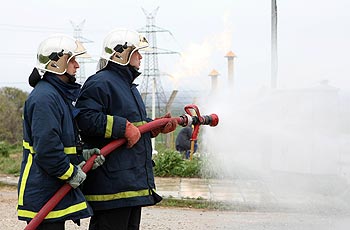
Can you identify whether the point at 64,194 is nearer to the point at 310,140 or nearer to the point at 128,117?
the point at 128,117

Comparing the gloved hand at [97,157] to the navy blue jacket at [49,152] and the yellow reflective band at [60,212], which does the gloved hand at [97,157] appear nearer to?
the navy blue jacket at [49,152]

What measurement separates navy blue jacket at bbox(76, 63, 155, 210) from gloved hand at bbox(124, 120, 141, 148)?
35 millimetres

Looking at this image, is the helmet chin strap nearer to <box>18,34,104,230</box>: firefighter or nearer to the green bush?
<box>18,34,104,230</box>: firefighter

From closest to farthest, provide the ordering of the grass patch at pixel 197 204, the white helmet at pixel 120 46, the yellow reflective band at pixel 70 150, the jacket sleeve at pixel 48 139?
the jacket sleeve at pixel 48 139
the yellow reflective band at pixel 70 150
the white helmet at pixel 120 46
the grass patch at pixel 197 204

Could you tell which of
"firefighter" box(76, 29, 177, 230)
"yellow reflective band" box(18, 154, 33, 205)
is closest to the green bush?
"firefighter" box(76, 29, 177, 230)

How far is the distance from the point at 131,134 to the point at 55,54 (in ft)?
2.44

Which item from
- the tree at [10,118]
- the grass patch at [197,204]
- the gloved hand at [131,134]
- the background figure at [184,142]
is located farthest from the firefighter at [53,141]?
the tree at [10,118]

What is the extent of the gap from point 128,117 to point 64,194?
74 cm

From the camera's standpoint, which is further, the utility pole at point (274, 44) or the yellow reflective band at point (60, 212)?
the utility pole at point (274, 44)

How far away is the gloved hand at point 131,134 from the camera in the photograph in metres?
3.70

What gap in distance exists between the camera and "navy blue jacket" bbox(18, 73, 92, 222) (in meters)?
3.31

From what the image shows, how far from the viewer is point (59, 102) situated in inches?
136

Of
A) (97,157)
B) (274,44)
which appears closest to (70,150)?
(97,157)

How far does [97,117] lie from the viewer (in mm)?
3654
